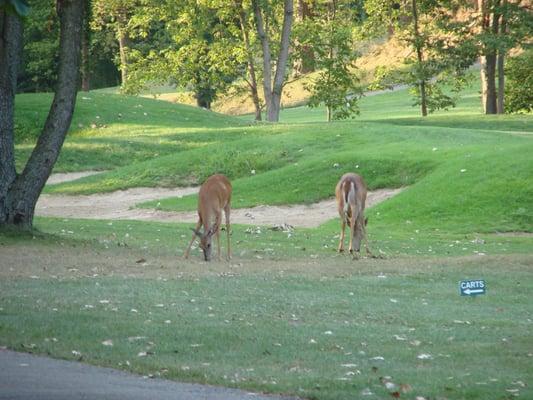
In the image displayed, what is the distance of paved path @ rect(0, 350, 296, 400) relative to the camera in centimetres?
845

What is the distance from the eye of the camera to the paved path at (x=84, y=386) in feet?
27.7

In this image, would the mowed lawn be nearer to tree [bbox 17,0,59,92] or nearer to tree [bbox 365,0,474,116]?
tree [bbox 365,0,474,116]

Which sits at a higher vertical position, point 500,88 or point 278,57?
point 278,57

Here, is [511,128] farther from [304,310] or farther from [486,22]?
[304,310]

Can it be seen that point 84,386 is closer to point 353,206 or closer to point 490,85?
point 353,206

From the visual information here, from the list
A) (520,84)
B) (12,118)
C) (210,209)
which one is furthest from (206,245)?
(520,84)

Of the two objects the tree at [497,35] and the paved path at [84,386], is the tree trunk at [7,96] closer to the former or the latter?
the paved path at [84,386]

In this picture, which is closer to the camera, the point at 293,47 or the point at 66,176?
the point at 66,176

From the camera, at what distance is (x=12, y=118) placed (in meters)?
19.8

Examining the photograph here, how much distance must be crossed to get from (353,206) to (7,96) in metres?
6.84

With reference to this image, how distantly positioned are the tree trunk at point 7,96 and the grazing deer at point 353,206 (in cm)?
622

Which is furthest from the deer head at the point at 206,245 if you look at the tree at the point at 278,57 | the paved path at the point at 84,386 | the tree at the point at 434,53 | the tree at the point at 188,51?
the tree at the point at 188,51

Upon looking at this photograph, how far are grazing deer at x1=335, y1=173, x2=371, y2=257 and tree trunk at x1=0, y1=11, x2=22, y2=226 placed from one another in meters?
6.22

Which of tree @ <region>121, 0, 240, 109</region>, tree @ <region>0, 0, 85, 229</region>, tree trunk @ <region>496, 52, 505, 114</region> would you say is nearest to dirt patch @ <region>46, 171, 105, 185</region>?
tree @ <region>0, 0, 85, 229</region>
